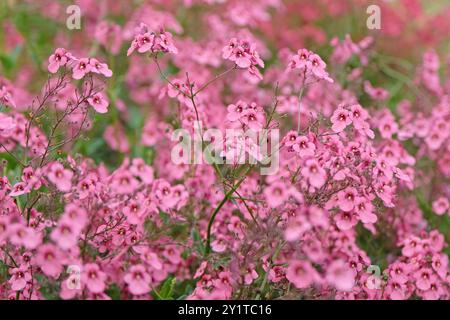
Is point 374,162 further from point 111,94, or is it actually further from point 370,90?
point 111,94

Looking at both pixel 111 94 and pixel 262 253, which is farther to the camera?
pixel 111 94

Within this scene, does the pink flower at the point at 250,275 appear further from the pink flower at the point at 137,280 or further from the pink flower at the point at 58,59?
the pink flower at the point at 58,59

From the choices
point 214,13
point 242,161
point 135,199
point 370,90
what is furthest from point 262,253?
point 214,13

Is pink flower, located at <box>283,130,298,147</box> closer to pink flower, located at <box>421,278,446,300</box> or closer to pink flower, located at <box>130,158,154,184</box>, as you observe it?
pink flower, located at <box>130,158,154,184</box>

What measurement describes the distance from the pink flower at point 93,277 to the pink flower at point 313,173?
A: 865 mm

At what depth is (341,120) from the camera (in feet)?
8.86

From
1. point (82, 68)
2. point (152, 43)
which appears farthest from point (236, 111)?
point (82, 68)

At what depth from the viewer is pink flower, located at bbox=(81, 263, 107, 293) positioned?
7.54 ft

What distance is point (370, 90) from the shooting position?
404 cm

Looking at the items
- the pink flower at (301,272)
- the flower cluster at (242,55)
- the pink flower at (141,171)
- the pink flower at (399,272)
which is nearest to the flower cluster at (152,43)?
the flower cluster at (242,55)

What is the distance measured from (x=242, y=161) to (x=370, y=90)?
171 centimetres

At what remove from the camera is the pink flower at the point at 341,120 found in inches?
106

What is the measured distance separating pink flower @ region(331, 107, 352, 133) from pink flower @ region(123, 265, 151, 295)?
1018mm

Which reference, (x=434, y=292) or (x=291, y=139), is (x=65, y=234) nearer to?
(x=291, y=139)
